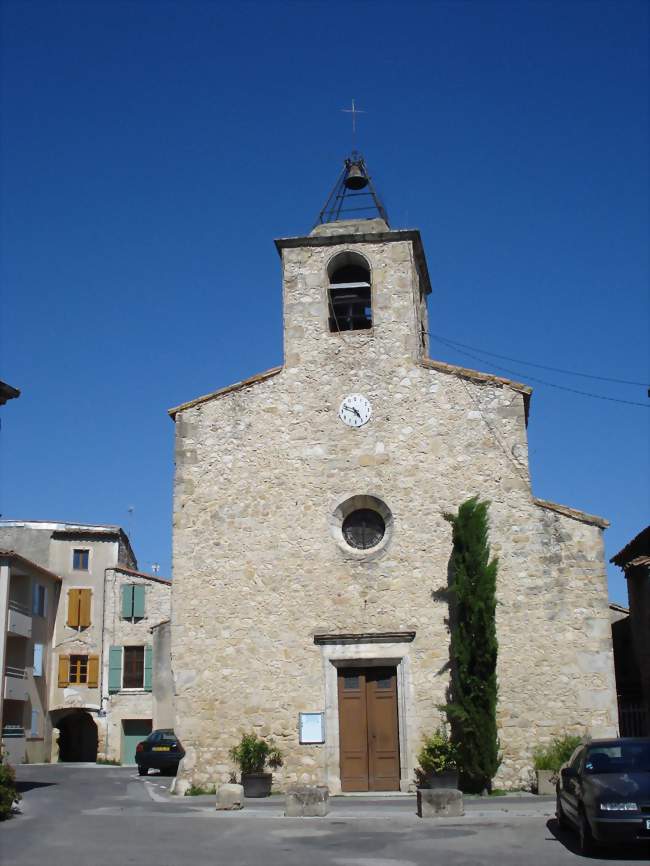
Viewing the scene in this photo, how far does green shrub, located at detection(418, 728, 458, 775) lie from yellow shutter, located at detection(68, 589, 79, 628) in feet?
74.0

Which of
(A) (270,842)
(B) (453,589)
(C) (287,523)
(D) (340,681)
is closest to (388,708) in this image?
(D) (340,681)

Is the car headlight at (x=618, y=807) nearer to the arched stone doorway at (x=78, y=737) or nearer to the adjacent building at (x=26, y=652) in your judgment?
the adjacent building at (x=26, y=652)

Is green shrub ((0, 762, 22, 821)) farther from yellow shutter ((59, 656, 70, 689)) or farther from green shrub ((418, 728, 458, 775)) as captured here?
yellow shutter ((59, 656, 70, 689))

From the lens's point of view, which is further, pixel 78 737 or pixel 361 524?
pixel 78 737

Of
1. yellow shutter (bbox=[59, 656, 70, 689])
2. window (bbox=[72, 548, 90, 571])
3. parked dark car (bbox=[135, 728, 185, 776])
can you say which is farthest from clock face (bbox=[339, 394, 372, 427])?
yellow shutter (bbox=[59, 656, 70, 689])

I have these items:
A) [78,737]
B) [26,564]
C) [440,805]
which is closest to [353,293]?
[440,805]

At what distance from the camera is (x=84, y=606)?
36.1 meters

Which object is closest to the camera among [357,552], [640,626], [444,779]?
[444,779]

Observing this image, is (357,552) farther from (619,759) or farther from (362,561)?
(619,759)

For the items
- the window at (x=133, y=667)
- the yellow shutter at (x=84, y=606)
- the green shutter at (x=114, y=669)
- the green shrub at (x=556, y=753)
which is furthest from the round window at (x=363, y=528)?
the yellow shutter at (x=84, y=606)

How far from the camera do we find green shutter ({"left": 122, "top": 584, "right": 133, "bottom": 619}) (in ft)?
A: 117

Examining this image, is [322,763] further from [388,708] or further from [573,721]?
[573,721]

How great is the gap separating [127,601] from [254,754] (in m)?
20.4

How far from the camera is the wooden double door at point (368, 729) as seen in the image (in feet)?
54.7
